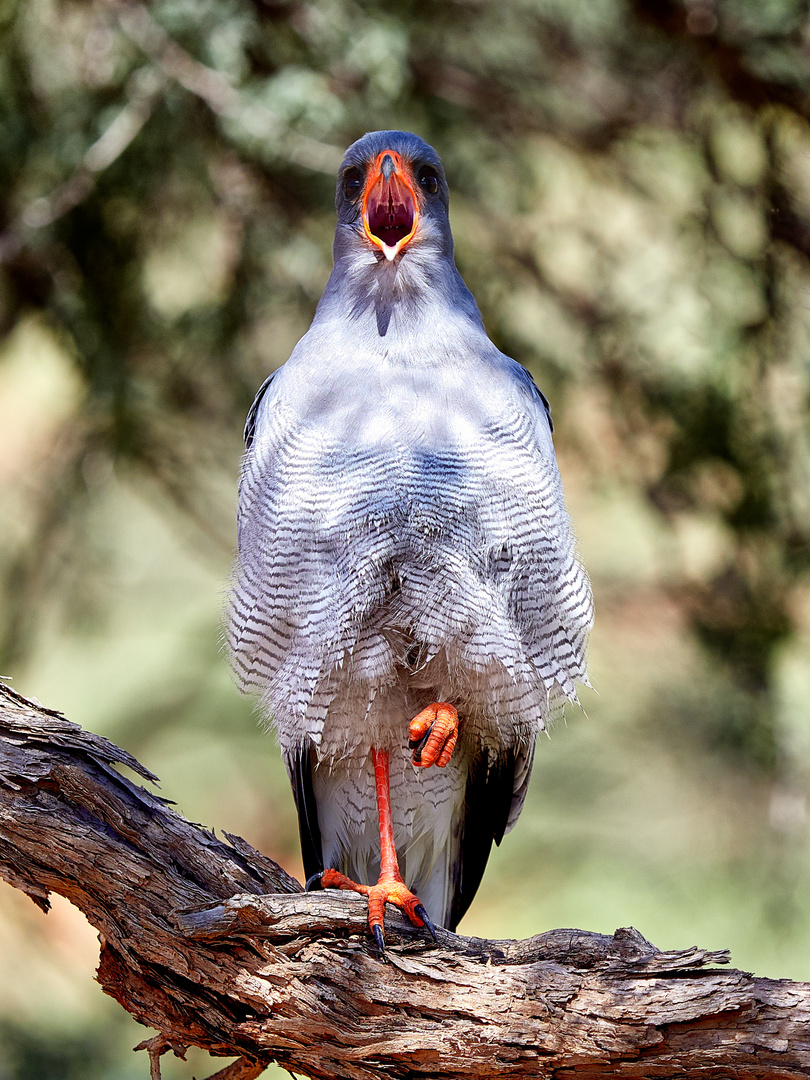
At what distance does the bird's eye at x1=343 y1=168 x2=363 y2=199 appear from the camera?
2725 mm

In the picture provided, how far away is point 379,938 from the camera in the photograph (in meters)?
2.26

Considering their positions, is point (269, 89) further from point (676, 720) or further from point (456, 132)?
point (676, 720)

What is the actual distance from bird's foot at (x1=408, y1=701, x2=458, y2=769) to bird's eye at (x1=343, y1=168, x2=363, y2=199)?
1330 millimetres

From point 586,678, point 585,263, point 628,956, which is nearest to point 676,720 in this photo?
point 585,263

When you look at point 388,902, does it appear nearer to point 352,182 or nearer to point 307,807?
point 307,807

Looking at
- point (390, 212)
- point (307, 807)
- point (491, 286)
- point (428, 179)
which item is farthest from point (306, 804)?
point (491, 286)

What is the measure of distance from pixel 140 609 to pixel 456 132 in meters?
4.67

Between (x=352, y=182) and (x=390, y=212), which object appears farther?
(x=352, y=182)

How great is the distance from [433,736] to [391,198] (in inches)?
51.4

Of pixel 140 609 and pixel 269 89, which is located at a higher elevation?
pixel 140 609

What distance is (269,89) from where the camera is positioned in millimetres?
4105

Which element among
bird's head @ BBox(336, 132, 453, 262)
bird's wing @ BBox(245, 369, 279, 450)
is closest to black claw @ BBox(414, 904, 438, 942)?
bird's wing @ BBox(245, 369, 279, 450)

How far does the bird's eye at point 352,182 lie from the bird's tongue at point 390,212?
110 millimetres

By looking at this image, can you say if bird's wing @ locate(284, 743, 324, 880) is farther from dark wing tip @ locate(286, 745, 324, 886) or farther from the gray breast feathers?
the gray breast feathers
